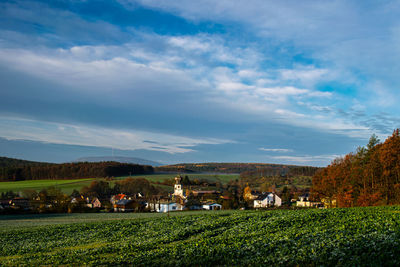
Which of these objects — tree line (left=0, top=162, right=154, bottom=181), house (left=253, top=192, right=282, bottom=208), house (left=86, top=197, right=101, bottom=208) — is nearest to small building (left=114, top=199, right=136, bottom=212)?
house (left=86, top=197, right=101, bottom=208)

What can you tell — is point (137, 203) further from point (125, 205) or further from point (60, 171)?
point (60, 171)

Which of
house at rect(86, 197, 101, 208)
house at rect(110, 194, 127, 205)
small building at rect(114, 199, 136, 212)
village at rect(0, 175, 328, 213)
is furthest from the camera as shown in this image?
house at rect(110, 194, 127, 205)

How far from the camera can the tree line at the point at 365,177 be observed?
54406 mm

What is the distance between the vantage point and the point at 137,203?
10850cm

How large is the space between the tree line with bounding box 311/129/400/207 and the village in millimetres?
23306

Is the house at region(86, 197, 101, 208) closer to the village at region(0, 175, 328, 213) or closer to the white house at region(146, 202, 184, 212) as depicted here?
the village at region(0, 175, 328, 213)

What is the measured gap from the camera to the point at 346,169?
65.8 m

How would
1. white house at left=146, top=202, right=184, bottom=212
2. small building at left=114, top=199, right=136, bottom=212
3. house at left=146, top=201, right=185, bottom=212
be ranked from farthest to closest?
white house at left=146, top=202, right=184, bottom=212 → house at left=146, top=201, right=185, bottom=212 → small building at left=114, top=199, right=136, bottom=212

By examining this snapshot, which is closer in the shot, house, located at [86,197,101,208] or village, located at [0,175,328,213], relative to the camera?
village, located at [0,175,328,213]

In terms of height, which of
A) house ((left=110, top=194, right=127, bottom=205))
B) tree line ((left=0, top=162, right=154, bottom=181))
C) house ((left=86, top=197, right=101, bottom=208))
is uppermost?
tree line ((left=0, top=162, right=154, bottom=181))

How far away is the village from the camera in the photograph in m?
92.5

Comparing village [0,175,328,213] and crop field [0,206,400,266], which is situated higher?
crop field [0,206,400,266]

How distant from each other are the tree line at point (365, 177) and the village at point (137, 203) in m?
23.3

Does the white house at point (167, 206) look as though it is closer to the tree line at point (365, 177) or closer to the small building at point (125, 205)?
the small building at point (125, 205)
